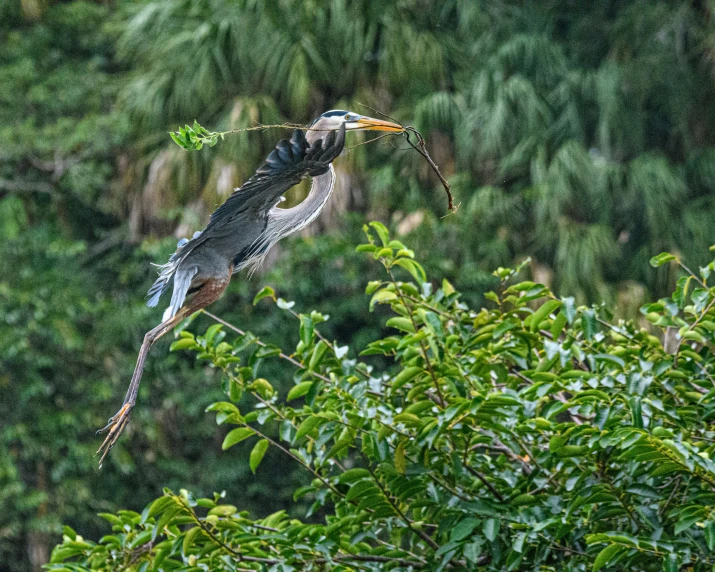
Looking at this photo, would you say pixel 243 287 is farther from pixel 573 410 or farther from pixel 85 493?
pixel 573 410

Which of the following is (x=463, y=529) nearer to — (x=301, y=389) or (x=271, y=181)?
(x=301, y=389)

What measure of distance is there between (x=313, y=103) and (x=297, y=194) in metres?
1.26

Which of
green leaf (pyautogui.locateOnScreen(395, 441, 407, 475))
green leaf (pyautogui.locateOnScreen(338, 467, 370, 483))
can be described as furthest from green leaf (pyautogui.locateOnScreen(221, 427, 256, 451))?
green leaf (pyautogui.locateOnScreen(395, 441, 407, 475))

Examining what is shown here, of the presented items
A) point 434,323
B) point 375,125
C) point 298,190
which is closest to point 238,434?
point 434,323

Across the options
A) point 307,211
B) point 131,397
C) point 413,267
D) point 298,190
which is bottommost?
point 298,190

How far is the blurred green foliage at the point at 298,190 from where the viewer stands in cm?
792

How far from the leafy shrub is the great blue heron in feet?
1.18

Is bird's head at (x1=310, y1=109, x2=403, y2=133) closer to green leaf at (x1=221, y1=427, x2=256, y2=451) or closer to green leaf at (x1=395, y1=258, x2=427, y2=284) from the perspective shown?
green leaf at (x1=395, y1=258, x2=427, y2=284)

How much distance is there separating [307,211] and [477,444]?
787 millimetres

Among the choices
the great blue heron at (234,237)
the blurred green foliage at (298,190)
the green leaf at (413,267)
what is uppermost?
the great blue heron at (234,237)

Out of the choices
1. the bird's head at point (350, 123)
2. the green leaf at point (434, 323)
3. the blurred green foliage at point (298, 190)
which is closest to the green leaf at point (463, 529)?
the green leaf at point (434, 323)

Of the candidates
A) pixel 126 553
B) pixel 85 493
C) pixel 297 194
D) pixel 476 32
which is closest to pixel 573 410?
pixel 126 553

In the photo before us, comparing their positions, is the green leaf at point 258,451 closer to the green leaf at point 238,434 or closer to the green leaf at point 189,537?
the green leaf at point 238,434

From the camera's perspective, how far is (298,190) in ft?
24.5
